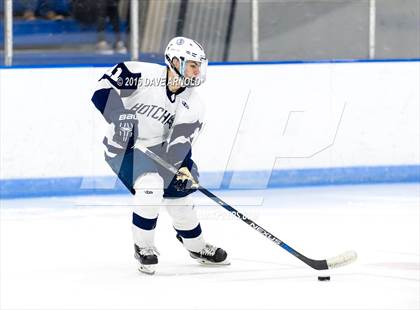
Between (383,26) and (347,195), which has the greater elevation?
(383,26)

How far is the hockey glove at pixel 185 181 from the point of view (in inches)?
177

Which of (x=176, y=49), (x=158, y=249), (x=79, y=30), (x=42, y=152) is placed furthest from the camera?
(x=79, y=30)

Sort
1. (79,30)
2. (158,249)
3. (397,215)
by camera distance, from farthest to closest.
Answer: (79,30), (397,215), (158,249)

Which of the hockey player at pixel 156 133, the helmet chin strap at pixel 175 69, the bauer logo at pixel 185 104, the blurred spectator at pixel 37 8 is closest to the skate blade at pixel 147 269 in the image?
the hockey player at pixel 156 133

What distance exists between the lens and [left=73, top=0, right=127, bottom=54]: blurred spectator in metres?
6.86

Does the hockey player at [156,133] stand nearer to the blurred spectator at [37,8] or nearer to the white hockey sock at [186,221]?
the white hockey sock at [186,221]

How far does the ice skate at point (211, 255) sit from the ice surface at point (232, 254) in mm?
39

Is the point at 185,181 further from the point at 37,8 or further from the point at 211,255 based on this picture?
the point at 37,8

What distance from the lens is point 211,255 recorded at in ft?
15.4

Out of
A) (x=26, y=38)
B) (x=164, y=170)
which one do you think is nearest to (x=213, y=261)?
(x=164, y=170)

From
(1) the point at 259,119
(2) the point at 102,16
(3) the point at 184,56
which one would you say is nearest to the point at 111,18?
(2) the point at 102,16

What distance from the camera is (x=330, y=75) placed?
702cm

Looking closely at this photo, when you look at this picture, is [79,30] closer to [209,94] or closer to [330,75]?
[209,94]

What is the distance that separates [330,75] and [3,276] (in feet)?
10.3
